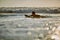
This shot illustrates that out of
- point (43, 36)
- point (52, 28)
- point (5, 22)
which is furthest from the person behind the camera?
point (5, 22)

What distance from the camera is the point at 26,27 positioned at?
51.5 inches

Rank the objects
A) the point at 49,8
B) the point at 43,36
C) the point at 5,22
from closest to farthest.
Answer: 1. the point at 43,36
2. the point at 5,22
3. the point at 49,8

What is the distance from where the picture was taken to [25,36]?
1.15 meters

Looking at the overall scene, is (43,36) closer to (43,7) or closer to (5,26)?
(5,26)

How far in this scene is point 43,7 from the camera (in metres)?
1.82

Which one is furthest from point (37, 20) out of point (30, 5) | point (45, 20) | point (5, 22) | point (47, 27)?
point (30, 5)

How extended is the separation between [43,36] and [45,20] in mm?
353

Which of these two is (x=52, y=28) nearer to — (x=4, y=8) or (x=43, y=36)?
(x=43, y=36)

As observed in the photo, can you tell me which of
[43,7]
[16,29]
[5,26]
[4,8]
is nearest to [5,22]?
[5,26]

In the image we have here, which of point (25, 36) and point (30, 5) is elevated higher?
point (30, 5)

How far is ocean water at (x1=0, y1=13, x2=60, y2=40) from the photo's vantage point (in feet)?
3.79

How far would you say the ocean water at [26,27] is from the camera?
1156mm

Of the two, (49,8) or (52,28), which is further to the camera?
(49,8)

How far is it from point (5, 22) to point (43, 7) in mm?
604
